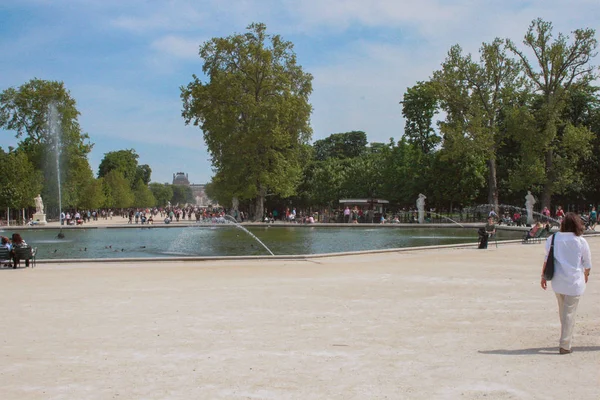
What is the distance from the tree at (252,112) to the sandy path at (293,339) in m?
37.8

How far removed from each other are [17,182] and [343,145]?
171 ft

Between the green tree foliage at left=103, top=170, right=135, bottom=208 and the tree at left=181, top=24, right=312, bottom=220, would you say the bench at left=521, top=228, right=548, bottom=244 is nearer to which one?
the tree at left=181, top=24, right=312, bottom=220

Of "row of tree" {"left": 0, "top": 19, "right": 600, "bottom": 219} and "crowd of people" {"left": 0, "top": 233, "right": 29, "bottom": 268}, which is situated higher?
"row of tree" {"left": 0, "top": 19, "right": 600, "bottom": 219}

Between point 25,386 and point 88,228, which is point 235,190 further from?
point 25,386

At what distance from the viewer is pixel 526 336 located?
7.42 metres

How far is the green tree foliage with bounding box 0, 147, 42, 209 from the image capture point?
60.6m

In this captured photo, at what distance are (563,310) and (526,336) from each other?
0.98 m

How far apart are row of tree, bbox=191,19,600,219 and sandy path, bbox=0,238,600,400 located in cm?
3467

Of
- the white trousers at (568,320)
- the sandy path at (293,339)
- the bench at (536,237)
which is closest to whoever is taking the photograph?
the sandy path at (293,339)

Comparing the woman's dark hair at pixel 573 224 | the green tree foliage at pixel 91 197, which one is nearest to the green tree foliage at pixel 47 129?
the green tree foliage at pixel 91 197

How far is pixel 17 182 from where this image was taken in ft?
202

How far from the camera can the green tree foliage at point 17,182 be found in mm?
60562

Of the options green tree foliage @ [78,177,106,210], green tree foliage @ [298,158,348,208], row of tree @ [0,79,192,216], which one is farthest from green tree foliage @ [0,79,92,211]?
green tree foliage @ [298,158,348,208]

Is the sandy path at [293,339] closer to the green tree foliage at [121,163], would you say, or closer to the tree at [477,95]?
the tree at [477,95]
